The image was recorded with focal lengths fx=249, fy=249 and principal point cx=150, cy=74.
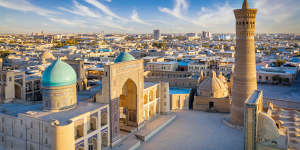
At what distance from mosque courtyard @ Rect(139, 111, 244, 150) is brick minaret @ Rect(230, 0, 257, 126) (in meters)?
2.17

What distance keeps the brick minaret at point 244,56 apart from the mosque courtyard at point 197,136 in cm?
217

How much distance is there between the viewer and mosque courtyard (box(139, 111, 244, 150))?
17.5 metres

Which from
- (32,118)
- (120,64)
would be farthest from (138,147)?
(32,118)

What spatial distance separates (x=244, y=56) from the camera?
20047 mm

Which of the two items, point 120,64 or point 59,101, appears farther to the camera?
point 120,64

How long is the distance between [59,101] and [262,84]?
33192mm

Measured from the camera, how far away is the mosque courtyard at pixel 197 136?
17547 millimetres

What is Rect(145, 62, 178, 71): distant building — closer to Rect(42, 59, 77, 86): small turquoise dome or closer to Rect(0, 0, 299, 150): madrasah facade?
Rect(0, 0, 299, 150): madrasah facade

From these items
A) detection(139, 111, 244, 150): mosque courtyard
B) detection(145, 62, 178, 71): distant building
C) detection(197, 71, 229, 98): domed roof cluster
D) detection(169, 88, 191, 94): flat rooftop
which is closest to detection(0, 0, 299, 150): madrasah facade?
detection(139, 111, 244, 150): mosque courtyard

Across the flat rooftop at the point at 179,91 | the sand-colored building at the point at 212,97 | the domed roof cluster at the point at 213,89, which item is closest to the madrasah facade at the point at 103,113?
the sand-colored building at the point at 212,97

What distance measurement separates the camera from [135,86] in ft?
63.1

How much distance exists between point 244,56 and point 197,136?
292 inches

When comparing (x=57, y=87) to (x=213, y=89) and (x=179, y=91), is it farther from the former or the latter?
(x=179, y=91)

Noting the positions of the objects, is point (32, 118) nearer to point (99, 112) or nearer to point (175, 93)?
point (99, 112)
